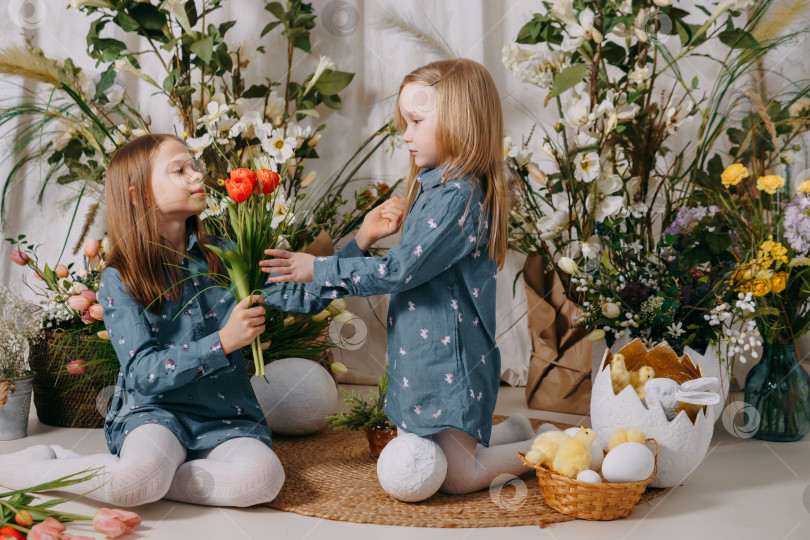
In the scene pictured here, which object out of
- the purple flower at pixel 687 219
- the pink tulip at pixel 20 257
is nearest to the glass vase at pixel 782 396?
the purple flower at pixel 687 219

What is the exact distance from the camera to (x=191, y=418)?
1499mm

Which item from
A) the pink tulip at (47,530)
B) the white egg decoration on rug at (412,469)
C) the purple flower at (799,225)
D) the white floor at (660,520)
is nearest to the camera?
the pink tulip at (47,530)

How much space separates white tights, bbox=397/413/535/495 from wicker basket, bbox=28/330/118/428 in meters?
0.84

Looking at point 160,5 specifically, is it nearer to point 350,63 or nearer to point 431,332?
point 350,63

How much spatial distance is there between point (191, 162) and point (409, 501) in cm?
77

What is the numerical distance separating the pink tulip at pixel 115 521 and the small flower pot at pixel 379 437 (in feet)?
1.76

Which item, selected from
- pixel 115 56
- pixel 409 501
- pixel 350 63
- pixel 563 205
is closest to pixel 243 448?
pixel 409 501

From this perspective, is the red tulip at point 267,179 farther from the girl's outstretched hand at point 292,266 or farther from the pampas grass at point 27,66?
the pampas grass at point 27,66

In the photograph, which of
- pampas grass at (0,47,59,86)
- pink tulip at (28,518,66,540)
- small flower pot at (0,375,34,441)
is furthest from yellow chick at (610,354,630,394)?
pampas grass at (0,47,59,86)

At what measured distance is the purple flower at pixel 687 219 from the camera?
180cm

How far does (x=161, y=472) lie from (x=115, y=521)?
140 mm

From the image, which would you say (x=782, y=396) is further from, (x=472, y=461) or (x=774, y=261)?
(x=472, y=461)

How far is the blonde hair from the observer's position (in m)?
1.45

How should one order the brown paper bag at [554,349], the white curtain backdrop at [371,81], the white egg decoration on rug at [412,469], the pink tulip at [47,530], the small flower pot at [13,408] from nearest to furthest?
the pink tulip at [47,530] → the white egg decoration on rug at [412,469] → the small flower pot at [13,408] → the brown paper bag at [554,349] → the white curtain backdrop at [371,81]
